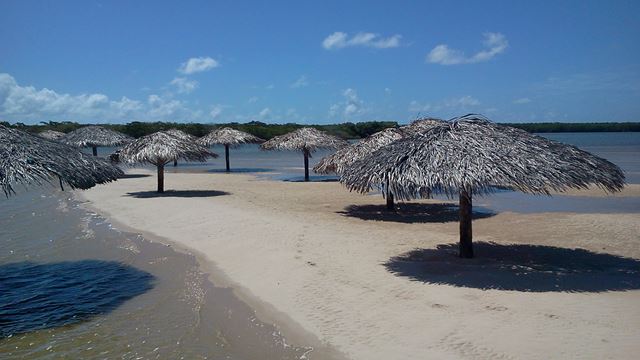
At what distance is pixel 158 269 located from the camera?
8461mm

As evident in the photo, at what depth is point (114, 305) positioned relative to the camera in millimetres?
6859

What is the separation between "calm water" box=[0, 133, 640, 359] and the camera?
5.49 m

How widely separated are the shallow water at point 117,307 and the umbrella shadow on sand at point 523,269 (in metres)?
2.85

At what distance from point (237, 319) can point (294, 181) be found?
53.4 feet

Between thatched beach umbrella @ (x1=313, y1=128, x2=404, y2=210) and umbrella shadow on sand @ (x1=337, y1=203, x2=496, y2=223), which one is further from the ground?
thatched beach umbrella @ (x1=313, y1=128, x2=404, y2=210)

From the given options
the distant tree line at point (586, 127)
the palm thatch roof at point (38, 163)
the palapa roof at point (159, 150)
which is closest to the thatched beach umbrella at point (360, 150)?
the palapa roof at point (159, 150)

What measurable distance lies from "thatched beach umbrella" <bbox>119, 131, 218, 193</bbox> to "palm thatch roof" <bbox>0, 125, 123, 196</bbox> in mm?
9345

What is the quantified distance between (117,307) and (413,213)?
852cm

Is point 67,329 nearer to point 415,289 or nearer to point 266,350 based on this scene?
point 266,350

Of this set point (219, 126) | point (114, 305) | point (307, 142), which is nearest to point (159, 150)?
point (307, 142)

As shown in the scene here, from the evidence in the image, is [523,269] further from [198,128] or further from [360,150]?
[198,128]

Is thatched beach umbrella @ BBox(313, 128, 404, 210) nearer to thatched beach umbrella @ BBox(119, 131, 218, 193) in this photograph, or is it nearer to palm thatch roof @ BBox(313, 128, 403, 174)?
palm thatch roof @ BBox(313, 128, 403, 174)

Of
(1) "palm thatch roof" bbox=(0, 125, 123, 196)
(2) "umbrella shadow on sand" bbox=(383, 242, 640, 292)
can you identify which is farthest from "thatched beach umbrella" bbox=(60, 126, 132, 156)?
(2) "umbrella shadow on sand" bbox=(383, 242, 640, 292)

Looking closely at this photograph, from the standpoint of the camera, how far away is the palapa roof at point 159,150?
17.5 metres
